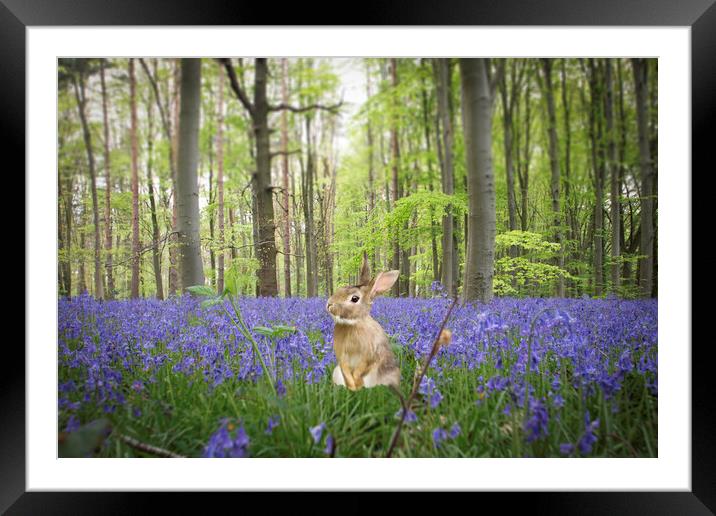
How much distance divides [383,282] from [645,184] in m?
1.51

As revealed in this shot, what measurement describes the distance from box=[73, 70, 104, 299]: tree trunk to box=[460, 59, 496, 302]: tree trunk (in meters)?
2.09

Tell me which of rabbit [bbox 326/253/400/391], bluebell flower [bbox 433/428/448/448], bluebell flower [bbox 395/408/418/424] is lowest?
bluebell flower [bbox 433/428/448/448]

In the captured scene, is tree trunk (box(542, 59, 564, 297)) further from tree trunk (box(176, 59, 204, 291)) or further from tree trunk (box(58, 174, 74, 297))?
tree trunk (box(58, 174, 74, 297))

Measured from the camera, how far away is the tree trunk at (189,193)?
1.98m

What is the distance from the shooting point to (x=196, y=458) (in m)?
1.54

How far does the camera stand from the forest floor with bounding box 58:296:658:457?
147 cm

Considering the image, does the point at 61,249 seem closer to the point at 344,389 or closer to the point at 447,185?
the point at 344,389

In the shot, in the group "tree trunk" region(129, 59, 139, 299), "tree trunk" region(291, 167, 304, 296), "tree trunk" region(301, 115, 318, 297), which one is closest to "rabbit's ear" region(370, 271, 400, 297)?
"tree trunk" region(301, 115, 318, 297)

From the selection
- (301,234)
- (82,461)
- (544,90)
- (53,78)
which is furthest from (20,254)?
(544,90)

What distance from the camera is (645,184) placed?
1816 millimetres

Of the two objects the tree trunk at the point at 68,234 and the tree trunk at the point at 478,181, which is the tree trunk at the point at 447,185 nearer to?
the tree trunk at the point at 478,181

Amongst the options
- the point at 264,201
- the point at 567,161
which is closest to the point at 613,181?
the point at 567,161

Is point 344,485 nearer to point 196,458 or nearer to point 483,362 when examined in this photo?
point 196,458
